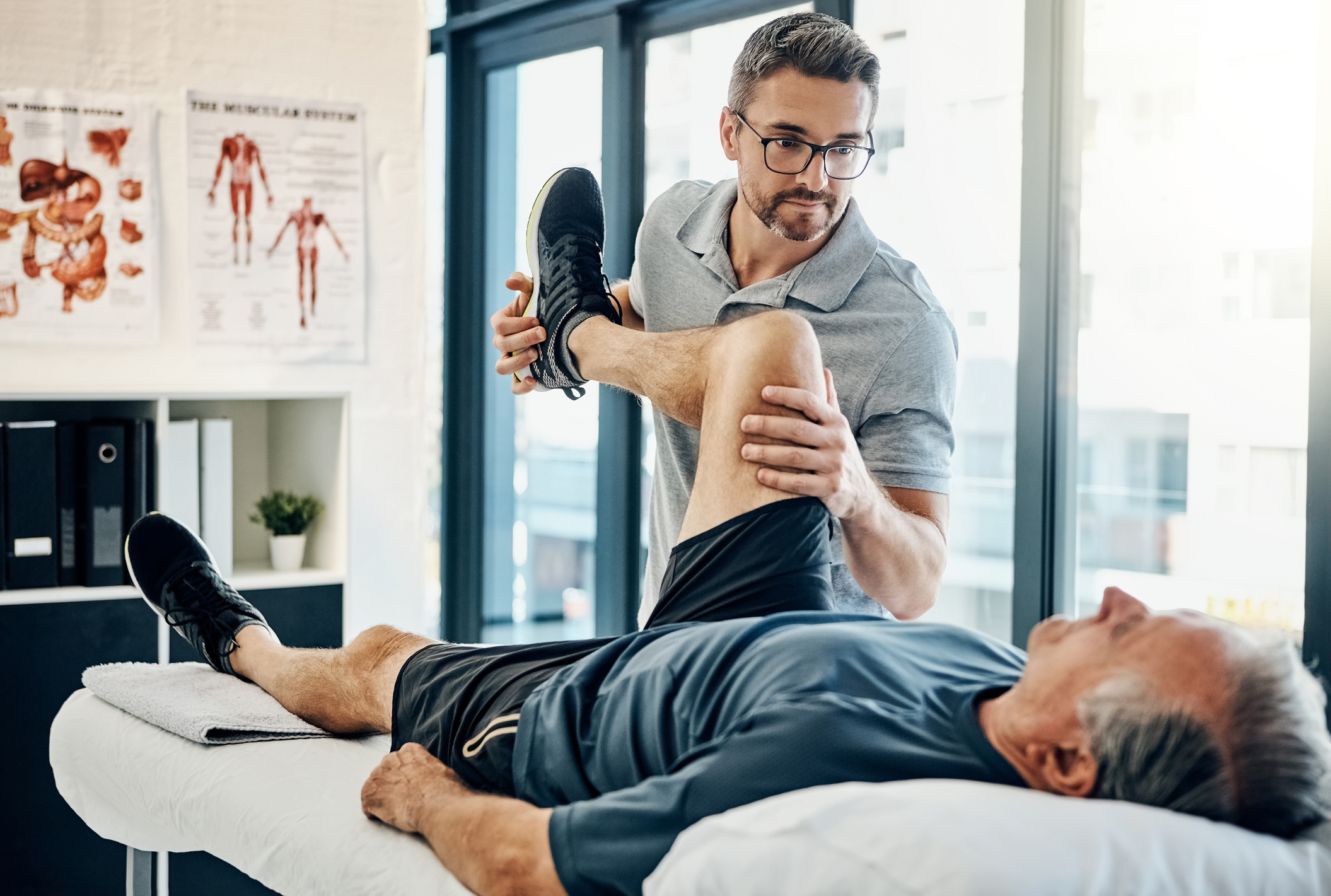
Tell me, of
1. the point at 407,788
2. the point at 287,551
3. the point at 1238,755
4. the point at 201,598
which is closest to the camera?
the point at 1238,755

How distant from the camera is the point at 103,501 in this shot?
238 centimetres

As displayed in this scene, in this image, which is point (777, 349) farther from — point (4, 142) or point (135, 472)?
point (4, 142)

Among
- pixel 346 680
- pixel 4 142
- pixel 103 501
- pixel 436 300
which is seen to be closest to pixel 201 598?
pixel 346 680

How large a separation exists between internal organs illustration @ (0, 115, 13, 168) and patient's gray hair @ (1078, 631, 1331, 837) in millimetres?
2523

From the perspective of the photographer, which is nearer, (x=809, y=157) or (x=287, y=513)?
(x=809, y=157)

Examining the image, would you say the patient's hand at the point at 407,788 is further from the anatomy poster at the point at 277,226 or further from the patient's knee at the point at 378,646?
the anatomy poster at the point at 277,226

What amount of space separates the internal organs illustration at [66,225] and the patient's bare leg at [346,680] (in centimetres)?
136

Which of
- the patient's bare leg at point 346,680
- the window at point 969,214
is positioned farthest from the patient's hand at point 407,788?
the window at point 969,214

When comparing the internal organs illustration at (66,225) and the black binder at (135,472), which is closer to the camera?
the black binder at (135,472)

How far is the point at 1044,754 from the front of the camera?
3.08 feet

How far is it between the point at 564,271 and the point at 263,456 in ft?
4.94

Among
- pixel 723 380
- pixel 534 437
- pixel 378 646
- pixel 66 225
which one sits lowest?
pixel 378 646

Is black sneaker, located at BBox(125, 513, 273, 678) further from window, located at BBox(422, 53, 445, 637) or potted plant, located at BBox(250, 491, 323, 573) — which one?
window, located at BBox(422, 53, 445, 637)

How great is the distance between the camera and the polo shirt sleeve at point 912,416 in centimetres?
158
